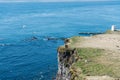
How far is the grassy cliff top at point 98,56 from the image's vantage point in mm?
53125

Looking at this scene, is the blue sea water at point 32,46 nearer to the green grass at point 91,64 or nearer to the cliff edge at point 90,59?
the cliff edge at point 90,59

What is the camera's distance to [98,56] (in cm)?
6294

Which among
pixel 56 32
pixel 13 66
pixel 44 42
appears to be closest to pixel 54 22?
pixel 56 32

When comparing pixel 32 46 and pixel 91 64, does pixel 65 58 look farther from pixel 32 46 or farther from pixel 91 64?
pixel 32 46

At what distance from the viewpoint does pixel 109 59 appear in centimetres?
6047

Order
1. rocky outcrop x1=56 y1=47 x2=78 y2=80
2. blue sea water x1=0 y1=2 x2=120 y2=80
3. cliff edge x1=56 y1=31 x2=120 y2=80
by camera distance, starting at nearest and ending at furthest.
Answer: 1. cliff edge x1=56 y1=31 x2=120 y2=80
2. rocky outcrop x1=56 y1=47 x2=78 y2=80
3. blue sea water x1=0 y1=2 x2=120 y2=80

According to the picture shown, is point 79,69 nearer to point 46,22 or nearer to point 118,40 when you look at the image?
point 118,40

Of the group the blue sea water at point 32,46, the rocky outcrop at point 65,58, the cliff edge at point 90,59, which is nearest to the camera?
the cliff edge at point 90,59

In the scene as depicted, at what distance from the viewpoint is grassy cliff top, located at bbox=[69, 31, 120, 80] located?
Answer: 5312 cm

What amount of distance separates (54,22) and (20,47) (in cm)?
6272

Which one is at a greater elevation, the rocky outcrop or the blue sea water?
the rocky outcrop

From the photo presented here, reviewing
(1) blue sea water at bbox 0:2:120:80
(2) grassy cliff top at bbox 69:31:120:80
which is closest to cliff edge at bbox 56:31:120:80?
(2) grassy cliff top at bbox 69:31:120:80

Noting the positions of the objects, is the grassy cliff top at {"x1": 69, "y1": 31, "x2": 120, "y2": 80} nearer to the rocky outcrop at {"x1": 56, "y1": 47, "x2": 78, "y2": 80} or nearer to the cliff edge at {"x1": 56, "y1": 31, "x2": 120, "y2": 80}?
the cliff edge at {"x1": 56, "y1": 31, "x2": 120, "y2": 80}

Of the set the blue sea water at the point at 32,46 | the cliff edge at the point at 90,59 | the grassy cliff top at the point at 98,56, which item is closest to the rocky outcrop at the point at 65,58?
the cliff edge at the point at 90,59
